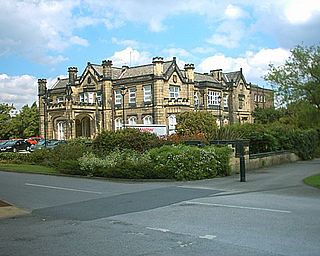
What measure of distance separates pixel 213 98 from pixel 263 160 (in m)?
51.7

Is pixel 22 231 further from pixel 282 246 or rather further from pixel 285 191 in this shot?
pixel 285 191

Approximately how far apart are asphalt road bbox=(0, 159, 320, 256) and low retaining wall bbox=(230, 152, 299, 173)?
583cm

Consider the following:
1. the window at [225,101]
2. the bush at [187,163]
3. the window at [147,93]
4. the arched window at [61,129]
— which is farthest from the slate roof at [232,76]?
the bush at [187,163]

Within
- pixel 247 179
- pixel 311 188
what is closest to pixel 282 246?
pixel 311 188

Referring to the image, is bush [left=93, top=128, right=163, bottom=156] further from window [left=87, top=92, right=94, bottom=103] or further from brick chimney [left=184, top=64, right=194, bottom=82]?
window [left=87, top=92, right=94, bottom=103]

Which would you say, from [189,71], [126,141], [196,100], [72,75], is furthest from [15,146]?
[126,141]

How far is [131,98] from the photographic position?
237 ft

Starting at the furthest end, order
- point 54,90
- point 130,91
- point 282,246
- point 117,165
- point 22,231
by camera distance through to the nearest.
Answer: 1. point 54,90
2. point 130,91
3. point 117,165
4. point 22,231
5. point 282,246

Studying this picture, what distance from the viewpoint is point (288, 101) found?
39969mm

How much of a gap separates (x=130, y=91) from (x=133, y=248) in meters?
64.6

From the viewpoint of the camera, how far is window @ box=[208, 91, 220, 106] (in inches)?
3118

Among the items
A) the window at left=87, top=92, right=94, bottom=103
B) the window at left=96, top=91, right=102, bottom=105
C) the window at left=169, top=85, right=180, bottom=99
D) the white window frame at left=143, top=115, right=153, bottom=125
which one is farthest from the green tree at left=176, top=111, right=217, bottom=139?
the window at left=87, top=92, right=94, bottom=103

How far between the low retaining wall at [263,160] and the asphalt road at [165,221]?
5828 mm

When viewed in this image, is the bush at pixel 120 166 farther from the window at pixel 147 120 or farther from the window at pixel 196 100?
the window at pixel 196 100
